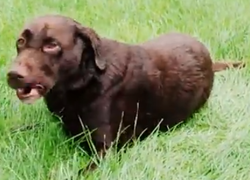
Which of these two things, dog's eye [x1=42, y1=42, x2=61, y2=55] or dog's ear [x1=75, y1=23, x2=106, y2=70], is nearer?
dog's eye [x1=42, y1=42, x2=61, y2=55]

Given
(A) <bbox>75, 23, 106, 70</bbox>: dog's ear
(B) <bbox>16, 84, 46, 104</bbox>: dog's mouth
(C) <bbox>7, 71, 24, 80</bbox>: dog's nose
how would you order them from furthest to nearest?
(A) <bbox>75, 23, 106, 70</bbox>: dog's ear < (B) <bbox>16, 84, 46, 104</bbox>: dog's mouth < (C) <bbox>7, 71, 24, 80</bbox>: dog's nose

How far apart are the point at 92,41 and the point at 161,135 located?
624 millimetres

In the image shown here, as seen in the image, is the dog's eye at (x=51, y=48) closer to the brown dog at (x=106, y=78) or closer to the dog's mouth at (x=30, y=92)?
the brown dog at (x=106, y=78)

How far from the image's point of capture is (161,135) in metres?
3.81

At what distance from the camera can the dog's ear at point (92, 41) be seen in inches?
138

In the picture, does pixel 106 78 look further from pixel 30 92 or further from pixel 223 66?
pixel 223 66

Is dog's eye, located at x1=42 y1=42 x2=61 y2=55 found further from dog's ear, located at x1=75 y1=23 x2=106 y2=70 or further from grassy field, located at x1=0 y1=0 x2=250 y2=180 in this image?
grassy field, located at x1=0 y1=0 x2=250 y2=180

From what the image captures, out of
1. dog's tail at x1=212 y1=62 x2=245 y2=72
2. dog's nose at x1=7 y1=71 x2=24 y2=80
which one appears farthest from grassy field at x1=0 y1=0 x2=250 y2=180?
dog's nose at x1=7 y1=71 x2=24 y2=80

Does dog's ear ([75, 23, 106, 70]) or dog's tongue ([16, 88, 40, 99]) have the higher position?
dog's ear ([75, 23, 106, 70])

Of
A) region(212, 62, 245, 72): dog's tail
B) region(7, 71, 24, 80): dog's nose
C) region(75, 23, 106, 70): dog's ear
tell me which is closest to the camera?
region(7, 71, 24, 80): dog's nose

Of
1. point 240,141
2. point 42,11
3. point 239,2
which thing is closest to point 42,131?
point 240,141

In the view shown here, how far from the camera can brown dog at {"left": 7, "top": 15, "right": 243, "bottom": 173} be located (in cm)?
336

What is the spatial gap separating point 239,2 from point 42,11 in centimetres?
134

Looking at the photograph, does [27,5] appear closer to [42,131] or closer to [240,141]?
[42,131]
